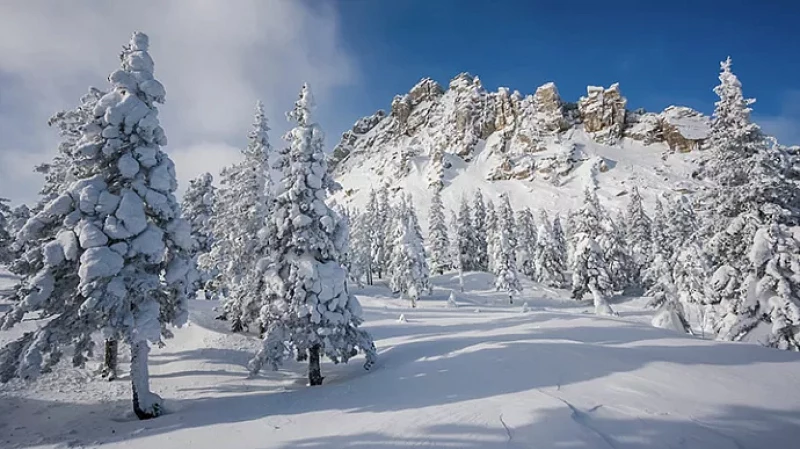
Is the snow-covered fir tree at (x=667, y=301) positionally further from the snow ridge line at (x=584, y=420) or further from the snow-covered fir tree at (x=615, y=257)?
the snow-covered fir tree at (x=615, y=257)

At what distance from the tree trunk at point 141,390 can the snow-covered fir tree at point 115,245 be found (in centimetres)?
A: 3

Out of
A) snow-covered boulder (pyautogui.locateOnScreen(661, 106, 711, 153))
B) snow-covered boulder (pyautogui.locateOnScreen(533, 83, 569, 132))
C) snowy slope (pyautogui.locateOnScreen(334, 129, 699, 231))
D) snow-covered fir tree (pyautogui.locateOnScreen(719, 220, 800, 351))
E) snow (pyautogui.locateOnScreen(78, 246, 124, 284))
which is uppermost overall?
snow-covered boulder (pyautogui.locateOnScreen(533, 83, 569, 132))

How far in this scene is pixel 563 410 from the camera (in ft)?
28.0

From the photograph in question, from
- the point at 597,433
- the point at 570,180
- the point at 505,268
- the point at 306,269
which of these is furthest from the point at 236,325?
the point at 570,180

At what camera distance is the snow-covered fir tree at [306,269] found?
45.9 feet

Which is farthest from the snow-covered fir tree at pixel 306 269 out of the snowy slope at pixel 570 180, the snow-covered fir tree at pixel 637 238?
the snowy slope at pixel 570 180

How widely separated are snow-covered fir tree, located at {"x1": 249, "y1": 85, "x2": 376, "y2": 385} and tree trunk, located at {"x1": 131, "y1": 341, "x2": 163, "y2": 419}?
2.97 m

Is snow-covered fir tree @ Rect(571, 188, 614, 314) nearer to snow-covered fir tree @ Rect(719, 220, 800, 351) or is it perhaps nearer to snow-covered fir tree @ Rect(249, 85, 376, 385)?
snow-covered fir tree @ Rect(719, 220, 800, 351)

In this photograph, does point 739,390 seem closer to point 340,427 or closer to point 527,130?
point 340,427

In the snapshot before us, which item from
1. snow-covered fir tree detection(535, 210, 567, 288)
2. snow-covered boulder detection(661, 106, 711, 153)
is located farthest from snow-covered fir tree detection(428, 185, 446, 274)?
snow-covered boulder detection(661, 106, 711, 153)

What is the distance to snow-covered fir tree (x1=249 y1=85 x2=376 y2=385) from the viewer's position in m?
14.0

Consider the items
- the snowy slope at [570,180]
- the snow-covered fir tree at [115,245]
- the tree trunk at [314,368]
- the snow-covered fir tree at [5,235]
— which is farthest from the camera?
the snowy slope at [570,180]

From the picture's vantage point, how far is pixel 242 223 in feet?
73.6

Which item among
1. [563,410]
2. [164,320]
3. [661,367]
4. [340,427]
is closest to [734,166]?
[661,367]
